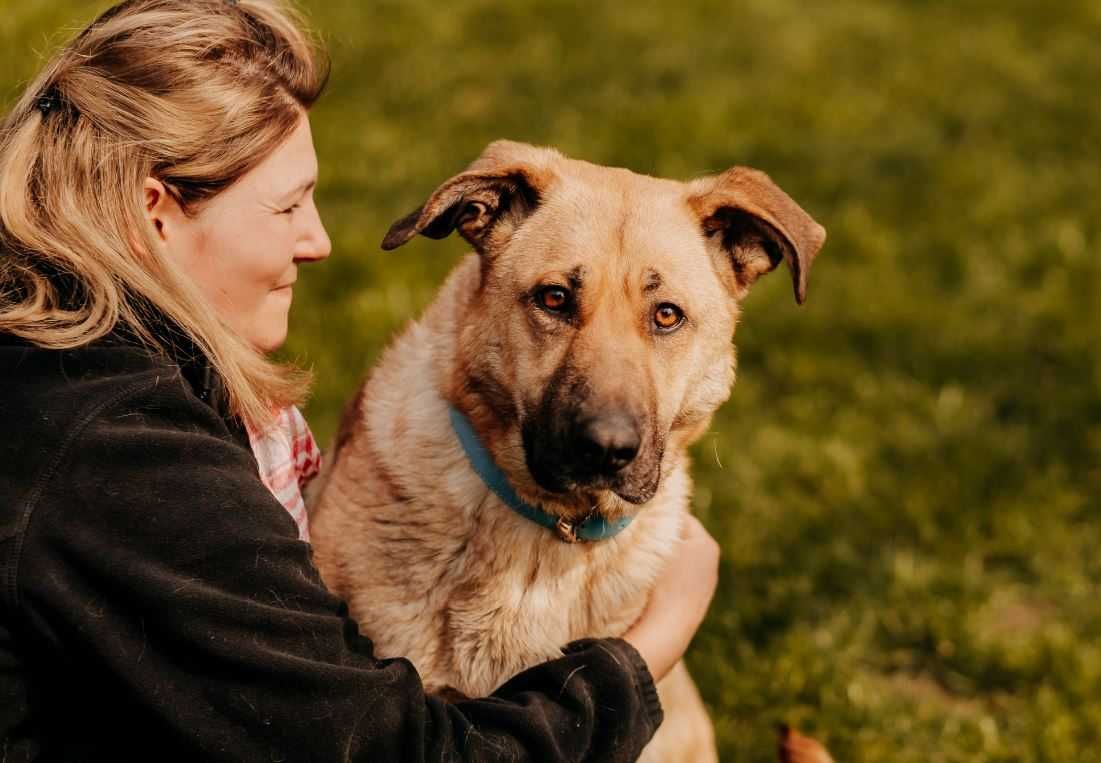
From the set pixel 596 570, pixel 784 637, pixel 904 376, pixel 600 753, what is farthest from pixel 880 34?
pixel 600 753

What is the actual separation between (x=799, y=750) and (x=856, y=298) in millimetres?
3349

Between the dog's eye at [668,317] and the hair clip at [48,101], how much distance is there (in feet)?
4.87

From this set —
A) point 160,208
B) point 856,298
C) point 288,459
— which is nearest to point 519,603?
point 288,459

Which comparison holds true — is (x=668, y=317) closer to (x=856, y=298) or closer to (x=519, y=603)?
(x=519, y=603)

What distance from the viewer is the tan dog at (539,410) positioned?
9.50 feet

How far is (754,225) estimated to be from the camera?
10.5 ft

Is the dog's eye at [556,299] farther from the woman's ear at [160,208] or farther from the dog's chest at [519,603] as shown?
the woman's ear at [160,208]

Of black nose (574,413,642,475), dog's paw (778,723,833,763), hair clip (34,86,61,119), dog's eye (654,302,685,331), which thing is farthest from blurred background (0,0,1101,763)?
black nose (574,413,642,475)

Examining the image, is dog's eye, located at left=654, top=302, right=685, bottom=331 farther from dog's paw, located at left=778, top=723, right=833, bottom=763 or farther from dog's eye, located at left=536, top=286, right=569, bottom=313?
dog's paw, located at left=778, top=723, right=833, bottom=763

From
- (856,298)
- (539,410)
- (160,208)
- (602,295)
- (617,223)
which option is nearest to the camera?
(160,208)

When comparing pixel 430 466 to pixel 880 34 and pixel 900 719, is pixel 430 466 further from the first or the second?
pixel 880 34

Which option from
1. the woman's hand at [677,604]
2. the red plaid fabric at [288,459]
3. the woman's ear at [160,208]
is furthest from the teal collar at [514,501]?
the woman's ear at [160,208]

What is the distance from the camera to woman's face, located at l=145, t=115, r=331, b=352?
2598mm

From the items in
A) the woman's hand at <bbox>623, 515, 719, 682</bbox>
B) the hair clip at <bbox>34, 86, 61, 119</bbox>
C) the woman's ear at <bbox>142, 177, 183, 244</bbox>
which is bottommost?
the woman's hand at <bbox>623, 515, 719, 682</bbox>
